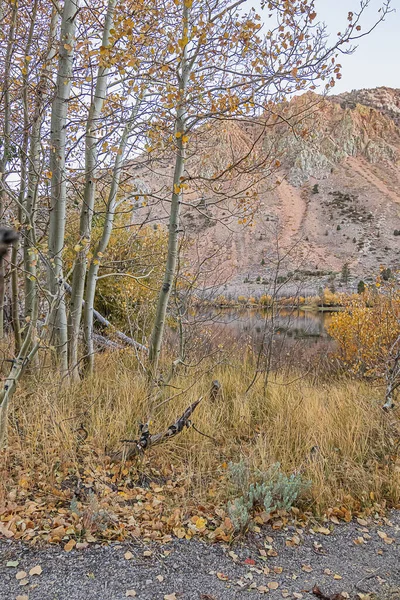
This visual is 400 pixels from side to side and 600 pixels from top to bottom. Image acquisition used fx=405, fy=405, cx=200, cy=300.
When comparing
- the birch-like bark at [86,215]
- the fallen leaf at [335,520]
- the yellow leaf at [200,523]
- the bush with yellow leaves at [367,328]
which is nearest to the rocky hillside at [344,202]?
the bush with yellow leaves at [367,328]

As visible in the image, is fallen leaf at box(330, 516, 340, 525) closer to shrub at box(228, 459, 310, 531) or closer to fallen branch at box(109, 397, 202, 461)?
shrub at box(228, 459, 310, 531)

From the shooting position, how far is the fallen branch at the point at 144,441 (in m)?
3.76

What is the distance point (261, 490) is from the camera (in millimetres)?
3303

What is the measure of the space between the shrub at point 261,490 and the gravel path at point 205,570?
0.71 ft

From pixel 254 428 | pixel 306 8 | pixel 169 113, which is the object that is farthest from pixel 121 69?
pixel 254 428

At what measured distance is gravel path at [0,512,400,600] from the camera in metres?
2.35

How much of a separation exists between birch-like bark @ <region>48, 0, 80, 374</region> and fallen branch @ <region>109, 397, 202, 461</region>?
4.12 ft

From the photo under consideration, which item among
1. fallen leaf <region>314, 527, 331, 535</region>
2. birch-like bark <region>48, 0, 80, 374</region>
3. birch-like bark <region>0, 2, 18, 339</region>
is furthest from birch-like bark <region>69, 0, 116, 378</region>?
fallen leaf <region>314, 527, 331, 535</region>

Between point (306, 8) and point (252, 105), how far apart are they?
3.72 feet

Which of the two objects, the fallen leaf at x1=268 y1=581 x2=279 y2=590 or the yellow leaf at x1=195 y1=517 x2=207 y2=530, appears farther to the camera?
the yellow leaf at x1=195 y1=517 x2=207 y2=530

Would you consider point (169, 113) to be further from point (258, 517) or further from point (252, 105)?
point (258, 517)

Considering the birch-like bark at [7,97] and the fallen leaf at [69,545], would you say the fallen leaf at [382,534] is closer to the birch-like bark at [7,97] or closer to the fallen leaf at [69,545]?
the fallen leaf at [69,545]

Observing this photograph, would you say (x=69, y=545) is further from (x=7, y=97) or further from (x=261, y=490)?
(x=7, y=97)

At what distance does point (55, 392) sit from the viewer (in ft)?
14.0
